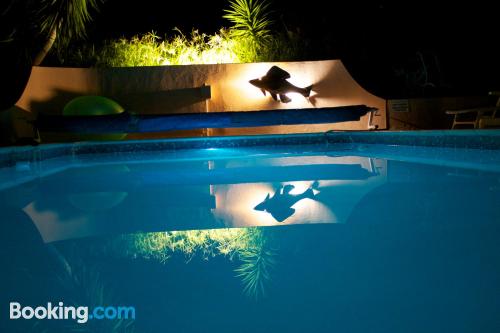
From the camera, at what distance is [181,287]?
1285 millimetres

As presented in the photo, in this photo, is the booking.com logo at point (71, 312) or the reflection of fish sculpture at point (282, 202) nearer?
the booking.com logo at point (71, 312)

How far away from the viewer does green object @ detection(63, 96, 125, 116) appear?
7.21 meters

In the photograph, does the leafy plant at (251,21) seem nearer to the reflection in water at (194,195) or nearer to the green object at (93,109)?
the green object at (93,109)

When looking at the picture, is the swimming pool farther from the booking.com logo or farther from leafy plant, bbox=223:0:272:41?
leafy plant, bbox=223:0:272:41

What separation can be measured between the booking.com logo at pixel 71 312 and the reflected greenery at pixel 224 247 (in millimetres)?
334

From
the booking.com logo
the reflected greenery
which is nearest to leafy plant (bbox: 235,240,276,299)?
the reflected greenery

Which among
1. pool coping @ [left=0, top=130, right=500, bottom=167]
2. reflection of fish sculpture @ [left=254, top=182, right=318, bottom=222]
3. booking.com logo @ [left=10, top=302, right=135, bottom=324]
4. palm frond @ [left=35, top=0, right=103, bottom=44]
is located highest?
palm frond @ [left=35, top=0, right=103, bottom=44]

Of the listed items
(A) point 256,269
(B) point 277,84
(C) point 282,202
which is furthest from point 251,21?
(A) point 256,269

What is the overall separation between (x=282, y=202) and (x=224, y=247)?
102 centimetres

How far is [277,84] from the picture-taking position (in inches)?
343

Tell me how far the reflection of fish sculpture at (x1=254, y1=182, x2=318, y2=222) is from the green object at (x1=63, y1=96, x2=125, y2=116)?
4897 millimetres

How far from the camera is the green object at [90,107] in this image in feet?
23.7

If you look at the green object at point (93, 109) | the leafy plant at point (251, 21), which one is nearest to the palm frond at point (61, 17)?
the green object at point (93, 109)

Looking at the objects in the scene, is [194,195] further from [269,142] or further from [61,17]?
[61,17]
